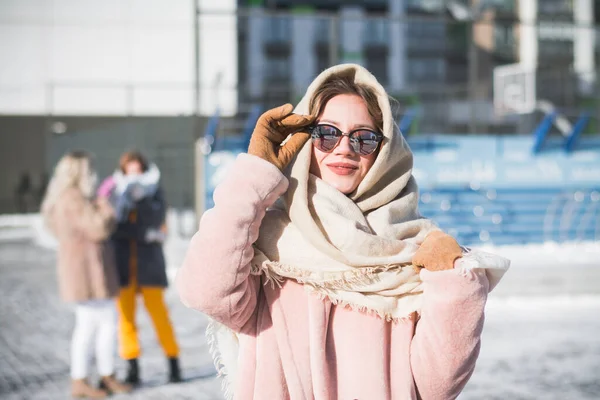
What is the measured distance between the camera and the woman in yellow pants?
A: 580 centimetres

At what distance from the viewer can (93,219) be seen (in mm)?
5578

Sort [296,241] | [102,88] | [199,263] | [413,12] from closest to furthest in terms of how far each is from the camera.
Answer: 1. [199,263]
2. [296,241]
3. [102,88]
4. [413,12]

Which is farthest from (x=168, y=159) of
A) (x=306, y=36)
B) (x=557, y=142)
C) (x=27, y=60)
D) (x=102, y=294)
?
(x=306, y=36)

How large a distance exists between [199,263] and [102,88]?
14528mm

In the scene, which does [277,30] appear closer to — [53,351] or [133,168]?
[53,351]

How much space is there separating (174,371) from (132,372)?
0.33 metres

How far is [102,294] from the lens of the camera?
18.0 ft

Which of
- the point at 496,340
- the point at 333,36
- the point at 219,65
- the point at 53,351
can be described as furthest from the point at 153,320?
the point at 219,65

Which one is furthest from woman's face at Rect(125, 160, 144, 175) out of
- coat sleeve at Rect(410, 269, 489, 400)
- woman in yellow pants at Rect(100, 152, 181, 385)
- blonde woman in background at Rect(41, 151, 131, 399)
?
coat sleeve at Rect(410, 269, 489, 400)

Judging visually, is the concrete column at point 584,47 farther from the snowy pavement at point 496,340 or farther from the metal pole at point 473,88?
the snowy pavement at point 496,340

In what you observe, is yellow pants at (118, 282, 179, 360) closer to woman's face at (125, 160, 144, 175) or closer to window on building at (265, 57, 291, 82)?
woman's face at (125, 160, 144, 175)

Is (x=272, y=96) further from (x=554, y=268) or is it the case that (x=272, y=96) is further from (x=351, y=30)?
(x=554, y=268)

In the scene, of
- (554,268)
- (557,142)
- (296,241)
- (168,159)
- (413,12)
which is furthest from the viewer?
(413,12)

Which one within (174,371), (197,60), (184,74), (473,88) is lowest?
(174,371)
